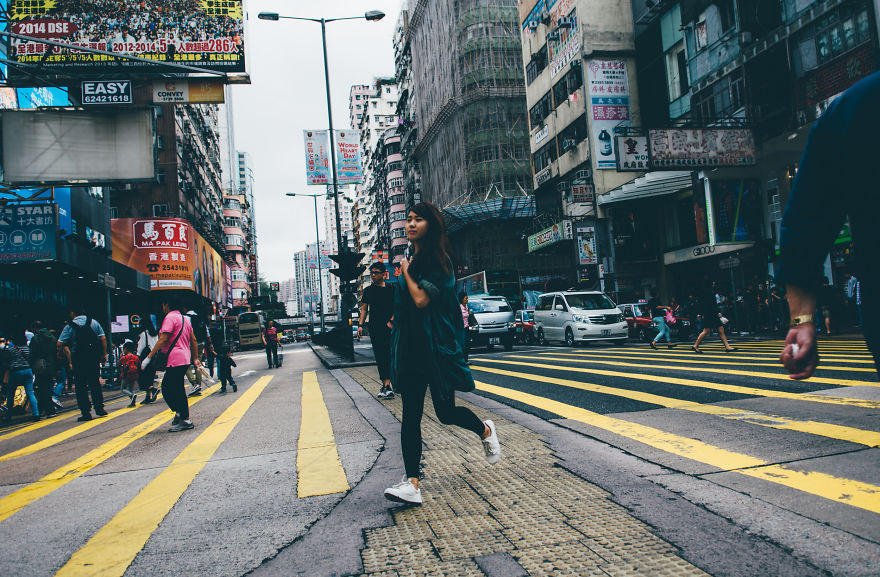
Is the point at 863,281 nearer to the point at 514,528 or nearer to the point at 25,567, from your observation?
the point at 514,528

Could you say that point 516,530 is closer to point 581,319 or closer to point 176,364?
point 176,364

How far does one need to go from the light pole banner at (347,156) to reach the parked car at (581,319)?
9.19 meters

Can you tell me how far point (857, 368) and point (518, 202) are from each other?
134 ft

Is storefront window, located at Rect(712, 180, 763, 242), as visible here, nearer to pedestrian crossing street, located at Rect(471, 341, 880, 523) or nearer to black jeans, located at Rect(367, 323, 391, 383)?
pedestrian crossing street, located at Rect(471, 341, 880, 523)

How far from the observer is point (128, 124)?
1636cm

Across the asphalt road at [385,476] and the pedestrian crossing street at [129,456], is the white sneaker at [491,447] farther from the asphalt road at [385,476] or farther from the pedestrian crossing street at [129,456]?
the pedestrian crossing street at [129,456]

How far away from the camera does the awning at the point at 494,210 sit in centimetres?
4769

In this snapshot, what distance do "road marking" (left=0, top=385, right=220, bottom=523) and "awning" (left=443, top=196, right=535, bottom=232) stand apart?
41066 millimetres

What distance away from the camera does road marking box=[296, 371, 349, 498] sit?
3.97 m

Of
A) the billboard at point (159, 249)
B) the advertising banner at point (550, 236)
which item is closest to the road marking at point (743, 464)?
the advertising banner at point (550, 236)

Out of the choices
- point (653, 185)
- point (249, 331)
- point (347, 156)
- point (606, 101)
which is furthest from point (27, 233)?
point (249, 331)

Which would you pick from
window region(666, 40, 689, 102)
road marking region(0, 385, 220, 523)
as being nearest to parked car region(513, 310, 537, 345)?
window region(666, 40, 689, 102)

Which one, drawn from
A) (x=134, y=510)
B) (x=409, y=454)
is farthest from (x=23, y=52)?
(x=409, y=454)

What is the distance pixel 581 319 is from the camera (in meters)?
19.0
